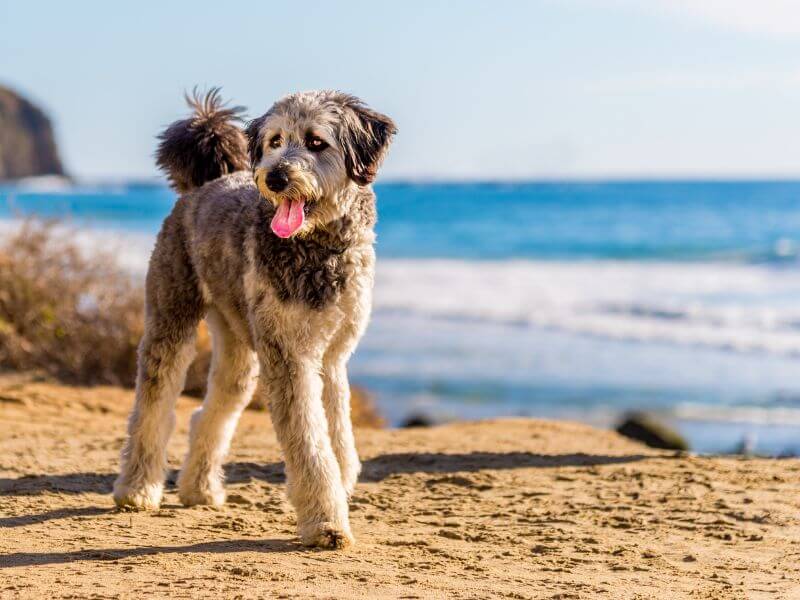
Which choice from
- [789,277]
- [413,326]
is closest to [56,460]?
[413,326]

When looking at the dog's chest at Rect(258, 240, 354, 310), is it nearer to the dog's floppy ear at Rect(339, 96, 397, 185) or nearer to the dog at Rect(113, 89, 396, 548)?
the dog at Rect(113, 89, 396, 548)

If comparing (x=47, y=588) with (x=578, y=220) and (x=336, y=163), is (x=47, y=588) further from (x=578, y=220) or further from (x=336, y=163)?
(x=578, y=220)

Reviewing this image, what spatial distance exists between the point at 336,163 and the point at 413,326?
551 inches

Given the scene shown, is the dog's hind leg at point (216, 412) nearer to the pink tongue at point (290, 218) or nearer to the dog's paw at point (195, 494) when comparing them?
the dog's paw at point (195, 494)

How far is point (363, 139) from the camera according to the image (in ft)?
18.6

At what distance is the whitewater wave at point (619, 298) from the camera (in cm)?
1886

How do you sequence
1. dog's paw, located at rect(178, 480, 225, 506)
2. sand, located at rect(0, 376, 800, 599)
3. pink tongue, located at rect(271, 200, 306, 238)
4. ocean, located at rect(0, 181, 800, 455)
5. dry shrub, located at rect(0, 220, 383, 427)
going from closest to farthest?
sand, located at rect(0, 376, 800, 599)
pink tongue, located at rect(271, 200, 306, 238)
dog's paw, located at rect(178, 480, 225, 506)
dry shrub, located at rect(0, 220, 383, 427)
ocean, located at rect(0, 181, 800, 455)

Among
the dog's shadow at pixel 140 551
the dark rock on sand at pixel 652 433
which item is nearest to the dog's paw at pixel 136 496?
the dog's shadow at pixel 140 551

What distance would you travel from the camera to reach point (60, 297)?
1201 centimetres

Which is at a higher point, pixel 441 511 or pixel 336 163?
pixel 336 163

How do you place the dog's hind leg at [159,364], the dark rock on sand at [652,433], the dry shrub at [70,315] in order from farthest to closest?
1. the dry shrub at [70,315]
2. the dark rock on sand at [652,433]
3. the dog's hind leg at [159,364]

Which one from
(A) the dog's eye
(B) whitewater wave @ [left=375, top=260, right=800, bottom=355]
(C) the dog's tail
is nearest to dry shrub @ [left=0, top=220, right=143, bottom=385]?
(C) the dog's tail

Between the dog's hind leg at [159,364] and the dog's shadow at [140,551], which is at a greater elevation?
the dog's hind leg at [159,364]

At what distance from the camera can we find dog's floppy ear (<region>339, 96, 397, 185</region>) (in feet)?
18.4
